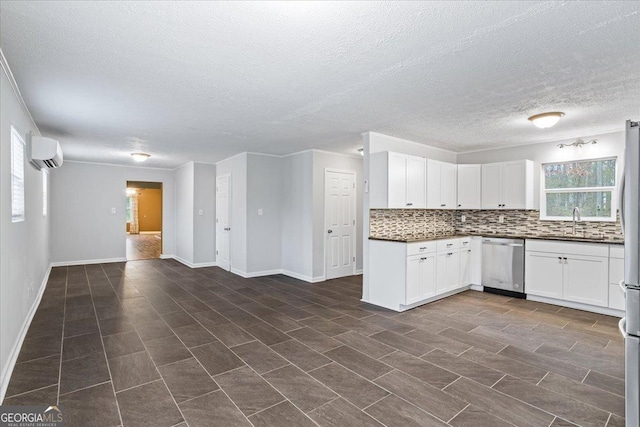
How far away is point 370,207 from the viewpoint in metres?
4.73

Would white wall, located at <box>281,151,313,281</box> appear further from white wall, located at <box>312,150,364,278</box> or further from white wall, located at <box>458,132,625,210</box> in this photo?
white wall, located at <box>458,132,625,210</box>

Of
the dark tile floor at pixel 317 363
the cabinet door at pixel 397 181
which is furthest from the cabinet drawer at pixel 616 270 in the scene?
the cabinet door at pixel 397 181

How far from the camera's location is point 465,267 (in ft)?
17.5

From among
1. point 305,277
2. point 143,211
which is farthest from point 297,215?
point 143,211

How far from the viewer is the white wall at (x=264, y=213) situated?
627 cm

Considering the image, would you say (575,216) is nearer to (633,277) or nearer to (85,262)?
(633,277)

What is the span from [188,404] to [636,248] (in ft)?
9.22

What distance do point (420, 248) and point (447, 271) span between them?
0.85 m

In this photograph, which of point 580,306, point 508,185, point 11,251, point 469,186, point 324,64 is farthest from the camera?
point 469,186

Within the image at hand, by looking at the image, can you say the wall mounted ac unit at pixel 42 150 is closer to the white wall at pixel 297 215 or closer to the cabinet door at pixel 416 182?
the white wall at pixel 297 215

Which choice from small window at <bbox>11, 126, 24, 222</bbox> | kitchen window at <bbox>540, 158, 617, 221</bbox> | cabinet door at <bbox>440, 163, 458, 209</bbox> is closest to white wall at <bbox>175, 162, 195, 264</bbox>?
small window at <bbox>11, 126, 24, 222</bbox>

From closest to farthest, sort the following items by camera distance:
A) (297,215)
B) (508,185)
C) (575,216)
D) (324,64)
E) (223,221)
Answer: (324,64) < (575,216) < (508,185) < (297,215) < (223,221)

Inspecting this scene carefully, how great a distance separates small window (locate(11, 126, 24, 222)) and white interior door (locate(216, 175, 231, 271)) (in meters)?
3.78

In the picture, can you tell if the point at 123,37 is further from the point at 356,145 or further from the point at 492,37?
the point at 356,145
